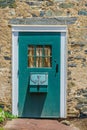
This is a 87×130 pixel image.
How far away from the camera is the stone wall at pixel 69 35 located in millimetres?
10773

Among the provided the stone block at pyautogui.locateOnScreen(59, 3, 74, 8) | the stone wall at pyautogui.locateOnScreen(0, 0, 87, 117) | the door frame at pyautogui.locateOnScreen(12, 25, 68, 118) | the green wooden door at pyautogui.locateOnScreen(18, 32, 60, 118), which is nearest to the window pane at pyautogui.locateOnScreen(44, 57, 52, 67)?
the green wooden door at pyautogui.locateOnScreen(18, 32, 60, 118)

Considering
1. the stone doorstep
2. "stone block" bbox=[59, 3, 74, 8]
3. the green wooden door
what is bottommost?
the stone doorstep

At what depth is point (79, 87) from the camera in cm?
1084

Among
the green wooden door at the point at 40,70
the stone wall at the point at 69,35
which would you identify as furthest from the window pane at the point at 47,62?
the stone wall at the point at 69,35

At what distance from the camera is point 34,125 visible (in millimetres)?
9898

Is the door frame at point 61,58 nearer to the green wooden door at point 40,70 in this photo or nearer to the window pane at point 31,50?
the green wooden door at point 40,70

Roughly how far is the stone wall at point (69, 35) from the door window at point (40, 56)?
451 millimetres

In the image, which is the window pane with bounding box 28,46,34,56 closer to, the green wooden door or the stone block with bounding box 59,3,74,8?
the green wooden door

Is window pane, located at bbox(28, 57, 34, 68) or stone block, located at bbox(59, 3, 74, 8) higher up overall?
stone block, located at bbox(59, 3, 74, 8)

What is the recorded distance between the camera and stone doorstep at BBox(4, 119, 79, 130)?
9.54 meters

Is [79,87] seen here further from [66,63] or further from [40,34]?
[40,34]

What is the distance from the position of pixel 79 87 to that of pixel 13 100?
159 centimetres

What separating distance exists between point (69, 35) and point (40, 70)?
106 cm

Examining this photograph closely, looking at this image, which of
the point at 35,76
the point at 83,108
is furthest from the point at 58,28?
the point at 83,108
